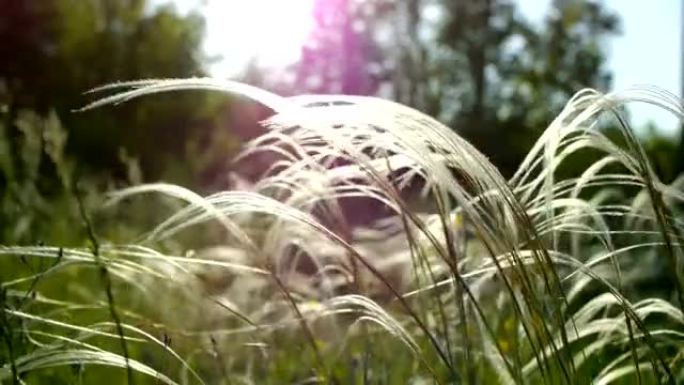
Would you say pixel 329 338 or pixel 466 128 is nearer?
pixel 329 338

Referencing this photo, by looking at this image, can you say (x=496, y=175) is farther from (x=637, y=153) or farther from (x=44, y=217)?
(x=44, y=217)

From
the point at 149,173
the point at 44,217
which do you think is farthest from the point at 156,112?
the point at 44,217

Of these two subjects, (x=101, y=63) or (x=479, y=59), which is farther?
(x=479, y=59)

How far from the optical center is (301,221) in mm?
1119

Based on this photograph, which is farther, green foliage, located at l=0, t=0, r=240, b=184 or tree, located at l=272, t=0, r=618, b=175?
tree, located at l=272, t=0, r=618, b=175

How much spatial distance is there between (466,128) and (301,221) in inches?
577

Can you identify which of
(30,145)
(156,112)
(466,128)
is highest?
(30,145)

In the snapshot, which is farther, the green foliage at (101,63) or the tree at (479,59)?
the tree at (479,59)

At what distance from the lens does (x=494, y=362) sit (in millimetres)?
1722

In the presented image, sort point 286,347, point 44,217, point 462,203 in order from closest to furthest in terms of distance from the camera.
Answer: point 462,203, point 286,347, point 44,217

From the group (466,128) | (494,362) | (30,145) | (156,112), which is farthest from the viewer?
(466,128)

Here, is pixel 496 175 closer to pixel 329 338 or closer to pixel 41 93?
pixel 329 338

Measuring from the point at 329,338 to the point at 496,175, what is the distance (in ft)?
6.22

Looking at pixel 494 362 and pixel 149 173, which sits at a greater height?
pixel 494 362
